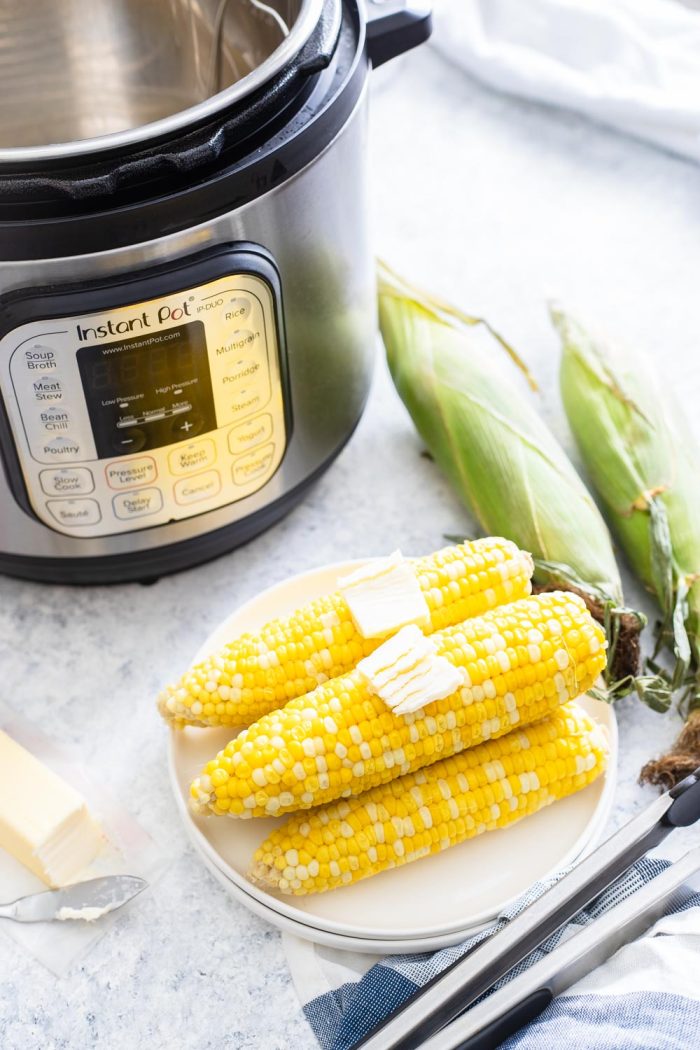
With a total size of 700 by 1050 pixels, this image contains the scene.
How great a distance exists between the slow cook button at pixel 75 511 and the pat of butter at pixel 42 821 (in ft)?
0.62

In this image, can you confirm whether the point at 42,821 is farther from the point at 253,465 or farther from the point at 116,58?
the point at 116,58

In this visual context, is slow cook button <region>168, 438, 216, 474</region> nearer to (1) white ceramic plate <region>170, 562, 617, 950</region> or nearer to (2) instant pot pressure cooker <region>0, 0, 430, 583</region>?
(2) instant pot pressure cooker <region>0, 0, 430, 583</region>

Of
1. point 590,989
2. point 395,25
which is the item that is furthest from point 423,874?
point 395,25

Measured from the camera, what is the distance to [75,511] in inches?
38.4

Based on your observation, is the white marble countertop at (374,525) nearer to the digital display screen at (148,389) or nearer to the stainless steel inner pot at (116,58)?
the digital display screen at (148,389)

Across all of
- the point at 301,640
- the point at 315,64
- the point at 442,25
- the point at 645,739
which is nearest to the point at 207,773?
the point at 301,640

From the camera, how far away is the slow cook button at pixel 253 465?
100 centimetres

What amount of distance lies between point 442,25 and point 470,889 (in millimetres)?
1117

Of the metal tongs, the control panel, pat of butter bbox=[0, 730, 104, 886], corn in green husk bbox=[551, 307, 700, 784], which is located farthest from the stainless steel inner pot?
the metal tongs

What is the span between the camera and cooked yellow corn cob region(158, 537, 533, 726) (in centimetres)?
91

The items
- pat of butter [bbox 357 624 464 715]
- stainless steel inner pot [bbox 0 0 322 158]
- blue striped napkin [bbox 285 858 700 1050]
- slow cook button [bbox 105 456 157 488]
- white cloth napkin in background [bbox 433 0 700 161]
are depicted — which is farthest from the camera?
white cloth napkin in background [bbox 433 0 700 161]

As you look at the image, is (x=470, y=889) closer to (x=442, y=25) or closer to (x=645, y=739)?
(x=645, y=739)

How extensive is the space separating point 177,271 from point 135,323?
0.05 m

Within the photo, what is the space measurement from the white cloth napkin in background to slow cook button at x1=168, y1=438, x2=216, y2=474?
2.61ft
